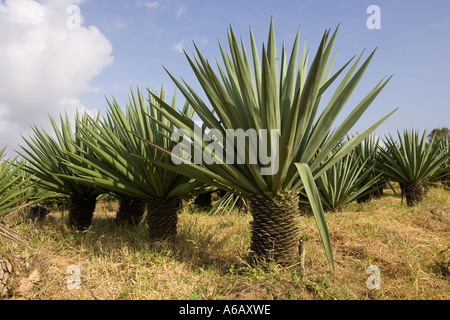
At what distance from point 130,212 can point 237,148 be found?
221 centimetres

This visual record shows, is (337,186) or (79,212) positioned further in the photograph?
(337,186)

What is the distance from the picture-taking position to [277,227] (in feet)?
7.46

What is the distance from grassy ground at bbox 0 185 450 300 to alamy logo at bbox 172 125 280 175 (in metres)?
0.82

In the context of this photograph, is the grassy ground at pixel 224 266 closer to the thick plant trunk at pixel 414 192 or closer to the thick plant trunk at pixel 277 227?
the thick plant trunk at pixel 277 227

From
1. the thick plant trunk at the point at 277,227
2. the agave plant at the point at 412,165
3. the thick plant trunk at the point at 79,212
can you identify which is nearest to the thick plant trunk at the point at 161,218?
the thick plant trunk at the point at 277,227

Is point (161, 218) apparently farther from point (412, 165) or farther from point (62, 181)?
point (412, 165)

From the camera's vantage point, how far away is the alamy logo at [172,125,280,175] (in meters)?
2.14

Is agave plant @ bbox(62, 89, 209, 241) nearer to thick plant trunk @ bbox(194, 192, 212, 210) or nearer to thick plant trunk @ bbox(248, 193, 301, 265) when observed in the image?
thick plant trunk @ bbox(248, 193, 301, 265)

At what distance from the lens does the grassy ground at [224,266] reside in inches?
83.7

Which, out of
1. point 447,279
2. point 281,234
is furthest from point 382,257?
point 281,234

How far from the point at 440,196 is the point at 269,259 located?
537 cm

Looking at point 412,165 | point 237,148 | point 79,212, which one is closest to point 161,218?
point 237,148

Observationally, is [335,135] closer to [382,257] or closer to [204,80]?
[204,80]

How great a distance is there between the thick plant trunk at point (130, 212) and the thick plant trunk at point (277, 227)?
201cm
